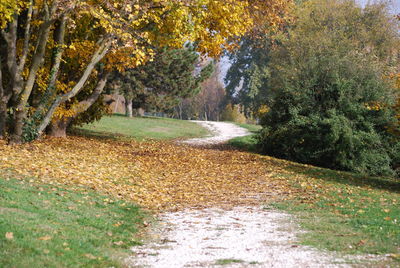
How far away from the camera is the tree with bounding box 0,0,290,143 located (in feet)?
51.3

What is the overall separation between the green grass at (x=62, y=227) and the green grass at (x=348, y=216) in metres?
2.95

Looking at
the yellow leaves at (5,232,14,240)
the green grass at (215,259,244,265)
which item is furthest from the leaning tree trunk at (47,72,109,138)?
the green grass at (215,259,244,265)

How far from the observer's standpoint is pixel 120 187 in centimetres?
1179

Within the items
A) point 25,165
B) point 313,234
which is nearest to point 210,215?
point 313,234

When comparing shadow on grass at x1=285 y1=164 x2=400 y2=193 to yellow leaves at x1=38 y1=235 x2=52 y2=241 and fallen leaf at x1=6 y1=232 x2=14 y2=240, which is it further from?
fallen leaf at x1=6 y1=232 x2=14 y2=240

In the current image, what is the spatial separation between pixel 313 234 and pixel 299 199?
3.92 metres

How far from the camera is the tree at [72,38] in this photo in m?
15.6

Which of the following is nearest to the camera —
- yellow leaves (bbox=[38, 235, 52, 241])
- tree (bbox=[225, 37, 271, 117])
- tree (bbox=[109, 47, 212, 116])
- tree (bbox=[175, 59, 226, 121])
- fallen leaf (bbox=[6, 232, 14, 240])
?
fallen leaf (bbox=[6, 232, 14, 240])

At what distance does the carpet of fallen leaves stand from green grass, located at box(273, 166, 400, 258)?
2.92 ft

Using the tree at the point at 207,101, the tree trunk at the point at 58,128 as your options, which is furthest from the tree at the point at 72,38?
the tree at the point at 207,101

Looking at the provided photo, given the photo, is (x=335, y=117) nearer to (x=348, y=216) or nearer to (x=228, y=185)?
(x=228, y=185)

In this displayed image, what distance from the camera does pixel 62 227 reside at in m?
7.19

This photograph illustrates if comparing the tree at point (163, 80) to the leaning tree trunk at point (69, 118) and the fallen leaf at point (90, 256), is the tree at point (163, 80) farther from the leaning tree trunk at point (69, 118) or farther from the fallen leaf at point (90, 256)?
the fallen leaf at point (90, 256)

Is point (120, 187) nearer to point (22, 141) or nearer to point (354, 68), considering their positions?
point (22, 141)
